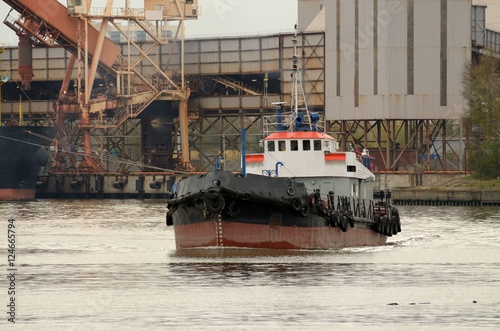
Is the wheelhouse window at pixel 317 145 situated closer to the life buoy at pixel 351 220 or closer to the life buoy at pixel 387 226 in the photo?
the life buoy at pixel 351 220

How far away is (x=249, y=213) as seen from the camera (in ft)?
150

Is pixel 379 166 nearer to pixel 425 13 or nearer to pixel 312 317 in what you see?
pixel 425 13

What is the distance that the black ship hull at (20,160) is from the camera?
109m

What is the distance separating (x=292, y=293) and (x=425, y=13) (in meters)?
76.3

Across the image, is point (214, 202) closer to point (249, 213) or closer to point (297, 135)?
point (249, 213)

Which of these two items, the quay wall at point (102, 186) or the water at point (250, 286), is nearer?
the water at point (250, 286)

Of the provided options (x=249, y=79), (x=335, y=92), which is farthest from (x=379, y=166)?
(x=249, y=79)

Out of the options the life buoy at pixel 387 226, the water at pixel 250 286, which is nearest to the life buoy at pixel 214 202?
the water at pixel 250 286

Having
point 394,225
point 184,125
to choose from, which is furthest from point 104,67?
point 394,225

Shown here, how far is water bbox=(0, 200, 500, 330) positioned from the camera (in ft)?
100

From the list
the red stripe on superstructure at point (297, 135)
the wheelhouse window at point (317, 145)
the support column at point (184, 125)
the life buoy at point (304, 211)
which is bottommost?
the life buoy at point (304, 211)

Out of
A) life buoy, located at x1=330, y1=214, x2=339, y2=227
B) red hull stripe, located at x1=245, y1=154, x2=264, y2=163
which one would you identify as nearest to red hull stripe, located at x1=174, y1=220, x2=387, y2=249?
life buoy, located at x1=330, y1=214, x2=339, y2=227

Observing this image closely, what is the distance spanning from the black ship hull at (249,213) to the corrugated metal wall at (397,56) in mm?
62500

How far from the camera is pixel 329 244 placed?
48.4 m
